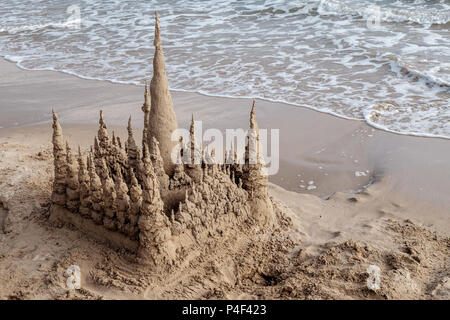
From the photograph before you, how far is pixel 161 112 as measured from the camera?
355 centimetres

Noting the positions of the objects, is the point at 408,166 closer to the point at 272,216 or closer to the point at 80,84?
the point at 272,216

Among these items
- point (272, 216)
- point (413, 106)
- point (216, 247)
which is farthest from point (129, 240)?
point (413, 106)

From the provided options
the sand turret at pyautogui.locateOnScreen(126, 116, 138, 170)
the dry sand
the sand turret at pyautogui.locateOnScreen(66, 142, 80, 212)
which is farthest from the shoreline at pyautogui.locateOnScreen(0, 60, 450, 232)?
the sand turret at pyautogui.locateOnScreen(66, 142, 80, 212)

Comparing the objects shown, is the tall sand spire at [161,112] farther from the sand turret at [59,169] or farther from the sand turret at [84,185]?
the sand turret at [59,169]

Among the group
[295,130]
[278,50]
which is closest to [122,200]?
[295,130]

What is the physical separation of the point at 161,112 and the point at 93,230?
1.21 m

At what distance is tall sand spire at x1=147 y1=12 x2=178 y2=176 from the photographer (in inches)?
136

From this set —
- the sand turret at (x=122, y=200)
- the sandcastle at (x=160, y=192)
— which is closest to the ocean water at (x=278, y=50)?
the sandcastle at (x=160, y=192)

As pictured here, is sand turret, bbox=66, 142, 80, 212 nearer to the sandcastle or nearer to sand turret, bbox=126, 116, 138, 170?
the sandcastle

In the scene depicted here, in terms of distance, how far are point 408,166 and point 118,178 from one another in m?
4.36

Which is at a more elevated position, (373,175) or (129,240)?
(129,240)

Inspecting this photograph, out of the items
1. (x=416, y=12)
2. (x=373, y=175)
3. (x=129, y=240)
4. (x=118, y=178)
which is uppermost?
(x=416, y=12)
